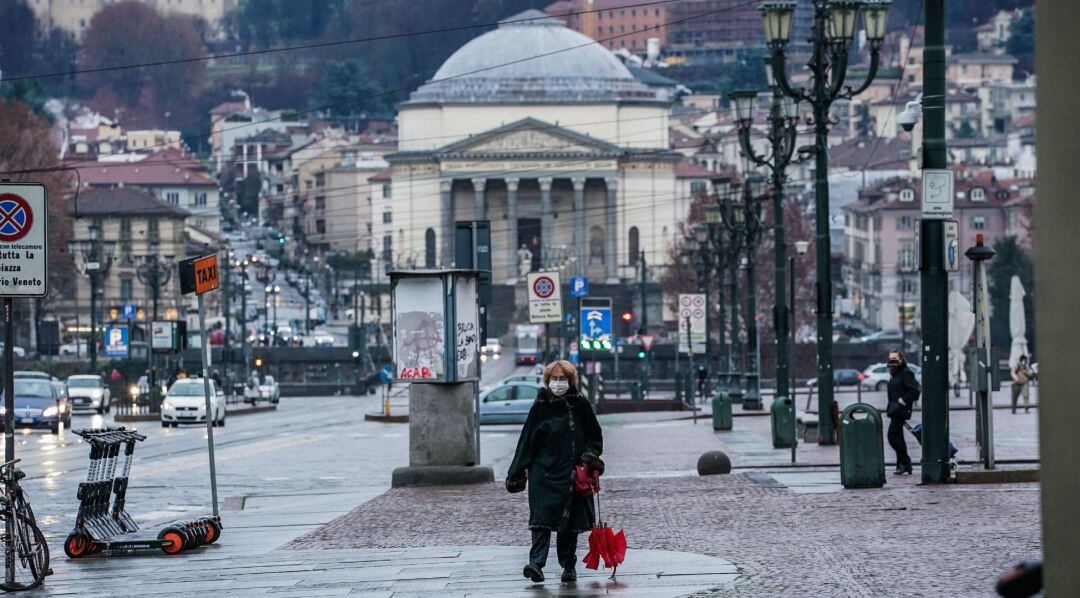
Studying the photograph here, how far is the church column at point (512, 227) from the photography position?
155 m

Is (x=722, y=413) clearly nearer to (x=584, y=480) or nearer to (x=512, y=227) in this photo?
(x=584, y=480)

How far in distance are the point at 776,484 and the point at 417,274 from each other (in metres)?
5.25

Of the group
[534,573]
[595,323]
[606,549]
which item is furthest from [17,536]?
[595,323]

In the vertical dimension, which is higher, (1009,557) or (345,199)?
(345,199)

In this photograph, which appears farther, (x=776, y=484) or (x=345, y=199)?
(x=345, y=199)

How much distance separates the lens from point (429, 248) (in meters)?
158

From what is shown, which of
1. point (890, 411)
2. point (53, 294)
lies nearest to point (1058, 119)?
point (890, 411)

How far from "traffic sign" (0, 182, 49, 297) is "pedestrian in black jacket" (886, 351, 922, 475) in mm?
11636

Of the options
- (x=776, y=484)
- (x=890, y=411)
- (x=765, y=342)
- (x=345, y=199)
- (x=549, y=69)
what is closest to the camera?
(x=776, y=484)

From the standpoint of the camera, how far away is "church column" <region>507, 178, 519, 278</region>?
154875 millimetres

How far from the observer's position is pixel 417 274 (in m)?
25.2

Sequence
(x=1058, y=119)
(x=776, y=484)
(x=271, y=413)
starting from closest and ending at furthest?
1. (x=1058, y=119)
2. (x=776, y=484)
3. (x=271, y=413)

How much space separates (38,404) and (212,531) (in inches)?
1315

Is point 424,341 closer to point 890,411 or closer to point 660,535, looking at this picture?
point 890,411
